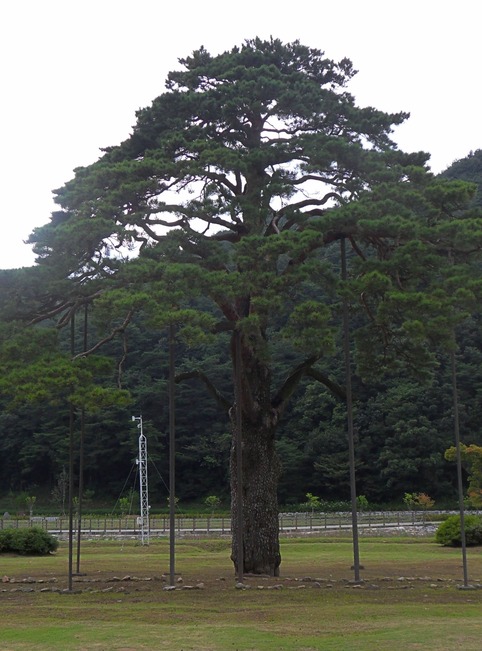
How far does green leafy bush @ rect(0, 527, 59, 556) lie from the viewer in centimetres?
2595

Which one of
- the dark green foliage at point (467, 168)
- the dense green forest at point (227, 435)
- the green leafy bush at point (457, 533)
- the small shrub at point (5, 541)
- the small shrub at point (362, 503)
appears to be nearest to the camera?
the small shrub at point (5, 541)

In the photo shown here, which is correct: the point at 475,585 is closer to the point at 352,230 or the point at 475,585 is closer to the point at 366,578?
the point at 366,578

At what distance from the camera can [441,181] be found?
16.0m

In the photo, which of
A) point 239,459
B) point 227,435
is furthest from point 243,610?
point 227,435

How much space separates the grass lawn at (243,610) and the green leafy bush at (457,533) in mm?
Result: 6953

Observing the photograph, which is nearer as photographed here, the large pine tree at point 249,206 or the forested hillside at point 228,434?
the large pine tree at point 249,206

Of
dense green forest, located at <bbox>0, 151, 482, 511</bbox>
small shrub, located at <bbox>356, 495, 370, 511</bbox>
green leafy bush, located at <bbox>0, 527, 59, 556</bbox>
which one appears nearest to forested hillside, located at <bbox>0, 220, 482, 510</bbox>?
dense green forest, located at <bbox>0, 151, 482, 511</bbox>

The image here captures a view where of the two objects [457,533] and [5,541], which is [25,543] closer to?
[5,541]

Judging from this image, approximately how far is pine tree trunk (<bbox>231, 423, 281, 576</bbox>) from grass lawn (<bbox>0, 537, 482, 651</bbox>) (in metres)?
0.74

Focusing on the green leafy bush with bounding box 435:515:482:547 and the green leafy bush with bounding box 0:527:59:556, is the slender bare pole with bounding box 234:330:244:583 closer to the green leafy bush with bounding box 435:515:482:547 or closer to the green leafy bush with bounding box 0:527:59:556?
the green leafy bush with bounding box 0:527:59:556

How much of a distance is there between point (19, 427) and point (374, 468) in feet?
90.4

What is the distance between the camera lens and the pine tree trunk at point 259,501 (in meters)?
16.4

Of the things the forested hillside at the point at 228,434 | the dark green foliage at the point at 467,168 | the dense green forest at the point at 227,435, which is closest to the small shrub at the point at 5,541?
the forested hillside at the point at 228,434

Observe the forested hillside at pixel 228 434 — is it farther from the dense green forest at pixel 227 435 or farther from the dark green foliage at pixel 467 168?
the dark green foliage at pixel 467 168
